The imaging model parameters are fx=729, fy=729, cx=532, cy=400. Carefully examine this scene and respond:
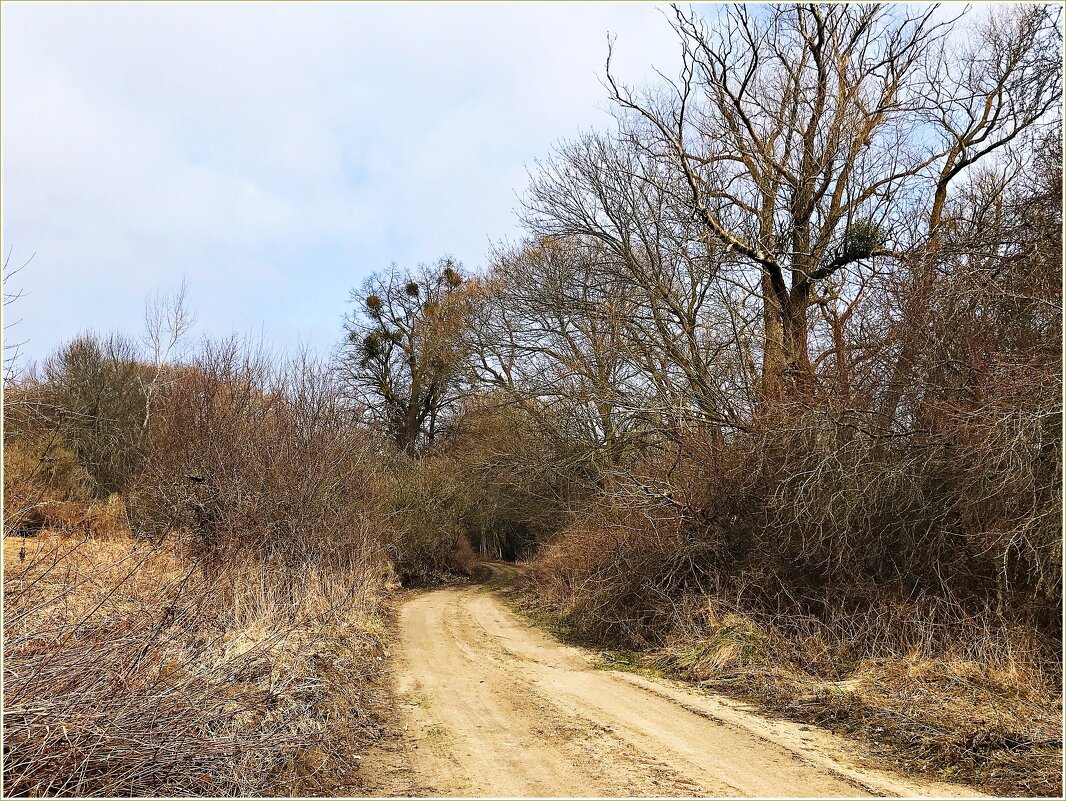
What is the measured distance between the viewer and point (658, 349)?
1762 centimetres

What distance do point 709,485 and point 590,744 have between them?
19.7 feet

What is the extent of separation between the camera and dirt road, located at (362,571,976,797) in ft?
19.8

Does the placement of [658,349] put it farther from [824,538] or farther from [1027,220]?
[1027,220]

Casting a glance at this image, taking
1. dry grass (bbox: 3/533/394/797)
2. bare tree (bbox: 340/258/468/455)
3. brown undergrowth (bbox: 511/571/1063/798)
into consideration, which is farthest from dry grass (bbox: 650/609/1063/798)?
bare tree (bbox: 340/258/468/455)

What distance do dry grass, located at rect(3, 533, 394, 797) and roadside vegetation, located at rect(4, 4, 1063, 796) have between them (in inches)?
1.2

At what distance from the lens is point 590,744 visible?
285 inches

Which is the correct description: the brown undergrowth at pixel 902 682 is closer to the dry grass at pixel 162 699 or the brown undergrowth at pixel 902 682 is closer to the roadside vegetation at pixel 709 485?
the roadside vegetation at pixel 709 485

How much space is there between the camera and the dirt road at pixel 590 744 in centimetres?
604

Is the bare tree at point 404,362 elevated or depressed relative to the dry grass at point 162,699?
elevated

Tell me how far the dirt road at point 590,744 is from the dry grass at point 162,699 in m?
0.72

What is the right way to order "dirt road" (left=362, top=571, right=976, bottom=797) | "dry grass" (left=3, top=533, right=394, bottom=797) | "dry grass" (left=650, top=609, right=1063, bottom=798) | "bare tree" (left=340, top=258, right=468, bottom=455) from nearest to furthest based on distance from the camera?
"dry grass" (left=3, top=533, right=394, bottom=797), "dirt road" (left=362, top=571, right=976, bottom=797), "dry grass" (left=650, top=609, right=1063, bottom=798), "bare tree" (left=340, top=258, right=468, bottom=455)

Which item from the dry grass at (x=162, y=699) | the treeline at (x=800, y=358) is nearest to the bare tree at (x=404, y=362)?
the treeline at (x=800, y=358)

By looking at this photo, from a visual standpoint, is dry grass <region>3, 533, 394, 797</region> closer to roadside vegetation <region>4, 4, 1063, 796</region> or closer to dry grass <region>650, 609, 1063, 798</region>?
roadside vegetation <region>4, 4, 1063, 796</region>

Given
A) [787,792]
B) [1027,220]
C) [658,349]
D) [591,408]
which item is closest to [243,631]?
[787,792]
